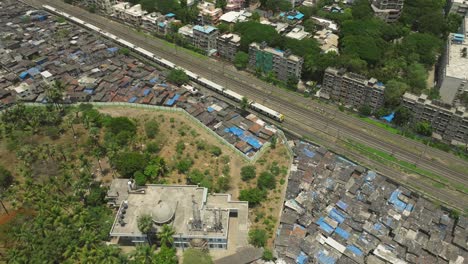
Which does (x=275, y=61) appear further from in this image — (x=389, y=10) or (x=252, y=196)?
(x=389, y=10)

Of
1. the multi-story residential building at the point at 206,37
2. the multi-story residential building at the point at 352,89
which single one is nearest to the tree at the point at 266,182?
the multi-story residential building at the point at 352,89

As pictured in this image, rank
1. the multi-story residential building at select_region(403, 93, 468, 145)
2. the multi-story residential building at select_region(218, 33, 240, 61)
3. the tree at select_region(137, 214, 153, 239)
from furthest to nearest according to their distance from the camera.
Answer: the multi-story residential building at select_region(218, 33, 240, 61)
the multi-story residential building at select_region(403, 93, 468, 145)
the tree at select_region(137, 214, 153, 239)

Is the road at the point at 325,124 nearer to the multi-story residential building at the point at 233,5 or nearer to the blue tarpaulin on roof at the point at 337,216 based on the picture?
the blue tarpaulin on roof at the point at 337,216

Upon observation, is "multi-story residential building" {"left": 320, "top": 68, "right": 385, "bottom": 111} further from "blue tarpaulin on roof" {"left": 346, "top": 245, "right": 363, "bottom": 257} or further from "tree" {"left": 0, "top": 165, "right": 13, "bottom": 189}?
"tree" {"left": 0, "top": 165, "right": 13, "bottom": 189}

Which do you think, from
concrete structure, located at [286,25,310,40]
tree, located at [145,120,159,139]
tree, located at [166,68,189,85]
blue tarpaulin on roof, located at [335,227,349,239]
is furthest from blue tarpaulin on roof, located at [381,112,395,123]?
tree, located at [145,120,159,139]

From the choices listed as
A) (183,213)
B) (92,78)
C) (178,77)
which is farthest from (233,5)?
(183,213)

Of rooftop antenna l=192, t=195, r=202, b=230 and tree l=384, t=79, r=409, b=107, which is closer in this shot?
rooftop antenna l=192, t=195, r=202, b=230

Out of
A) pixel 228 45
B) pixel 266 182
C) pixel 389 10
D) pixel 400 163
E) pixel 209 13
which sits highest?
pixel 389 10
